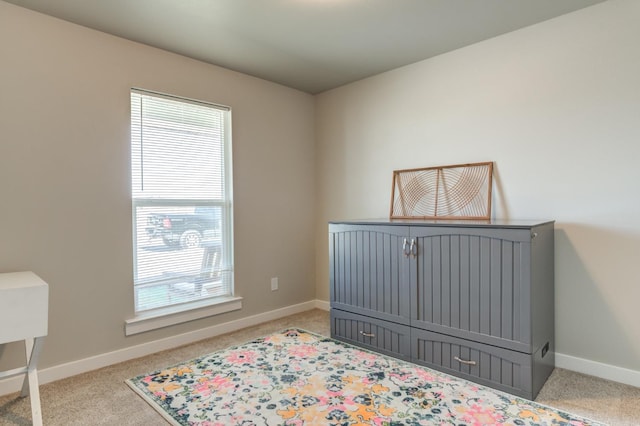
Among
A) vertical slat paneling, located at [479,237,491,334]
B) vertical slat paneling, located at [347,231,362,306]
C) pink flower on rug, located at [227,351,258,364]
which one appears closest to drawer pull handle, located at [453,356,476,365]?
vertical slat paneling, located at [479,237,491,334]

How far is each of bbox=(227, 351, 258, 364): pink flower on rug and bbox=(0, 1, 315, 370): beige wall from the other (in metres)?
0.54

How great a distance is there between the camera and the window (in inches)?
111

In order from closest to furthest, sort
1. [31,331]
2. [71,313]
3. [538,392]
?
[31,331] < [538,392] < [71,313]

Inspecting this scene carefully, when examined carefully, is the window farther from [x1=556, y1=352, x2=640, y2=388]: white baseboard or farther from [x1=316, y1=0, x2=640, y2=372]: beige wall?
[x1=556, y1=352, x2=640, y2=388]: white baseboard

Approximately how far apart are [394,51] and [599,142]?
152 cm

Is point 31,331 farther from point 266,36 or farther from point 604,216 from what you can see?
point 604,216

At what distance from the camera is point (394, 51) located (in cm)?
295

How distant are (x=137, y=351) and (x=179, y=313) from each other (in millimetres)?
379

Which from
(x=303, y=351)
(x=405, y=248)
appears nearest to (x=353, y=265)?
(x=405, y=248)

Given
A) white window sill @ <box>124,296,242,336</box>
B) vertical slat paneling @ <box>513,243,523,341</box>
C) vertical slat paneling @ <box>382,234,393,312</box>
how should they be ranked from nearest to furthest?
vertical slat paneling @ <box>513,243,523,341</box> → vertical slat paneling @ <box>382,234,393,312</box> → white window sill @ <box>124,296,242,336</box>

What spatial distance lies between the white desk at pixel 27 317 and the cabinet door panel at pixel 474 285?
209 centimetres

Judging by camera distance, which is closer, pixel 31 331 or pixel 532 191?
pixel 31 331

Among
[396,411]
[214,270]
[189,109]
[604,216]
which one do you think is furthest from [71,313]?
[604,216]

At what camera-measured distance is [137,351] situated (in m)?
2.77
